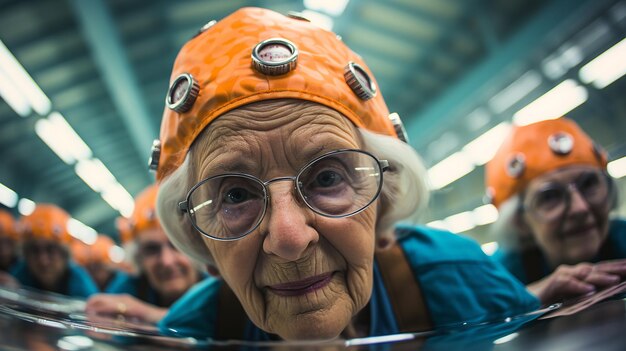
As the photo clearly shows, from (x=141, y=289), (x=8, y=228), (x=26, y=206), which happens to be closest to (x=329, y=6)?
(x=141, y=289)

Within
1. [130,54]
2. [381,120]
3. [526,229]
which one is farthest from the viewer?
[130,54]

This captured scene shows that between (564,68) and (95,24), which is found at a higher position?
(95,24)

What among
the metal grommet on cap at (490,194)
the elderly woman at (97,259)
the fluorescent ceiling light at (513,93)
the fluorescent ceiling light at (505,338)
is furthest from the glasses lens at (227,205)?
the elderly woman at (97,259)

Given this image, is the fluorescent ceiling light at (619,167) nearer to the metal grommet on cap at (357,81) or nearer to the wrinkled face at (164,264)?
the metal grommet on cap at (357,81)

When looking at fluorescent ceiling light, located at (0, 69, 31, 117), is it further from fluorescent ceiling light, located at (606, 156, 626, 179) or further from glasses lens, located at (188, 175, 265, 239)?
fluorescent ceiling light, located at (606, 156, 626, 179)

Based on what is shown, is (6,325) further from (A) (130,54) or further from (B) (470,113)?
(B) (470,113)

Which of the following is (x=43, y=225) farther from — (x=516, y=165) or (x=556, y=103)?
(x=556, y=103)

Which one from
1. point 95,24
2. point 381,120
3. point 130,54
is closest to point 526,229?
point 381,120

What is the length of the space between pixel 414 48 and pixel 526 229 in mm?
1160

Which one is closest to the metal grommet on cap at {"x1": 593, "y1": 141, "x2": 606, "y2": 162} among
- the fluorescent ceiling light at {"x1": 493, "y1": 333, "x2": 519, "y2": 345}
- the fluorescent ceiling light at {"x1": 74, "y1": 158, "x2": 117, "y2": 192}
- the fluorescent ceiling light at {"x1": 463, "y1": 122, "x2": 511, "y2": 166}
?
the fluorescent ceiling light at {"x1": 463, "y1": 122, "x2": 511, "y2": 166}

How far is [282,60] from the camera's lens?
0.55m

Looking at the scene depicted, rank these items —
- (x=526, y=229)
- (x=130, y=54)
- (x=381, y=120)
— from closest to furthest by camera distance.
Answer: (x=381, y=120), (x=526, y=229), (x=130, y=54)

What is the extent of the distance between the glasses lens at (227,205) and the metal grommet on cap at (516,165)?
42.8 inches

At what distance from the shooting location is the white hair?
2.04ft
